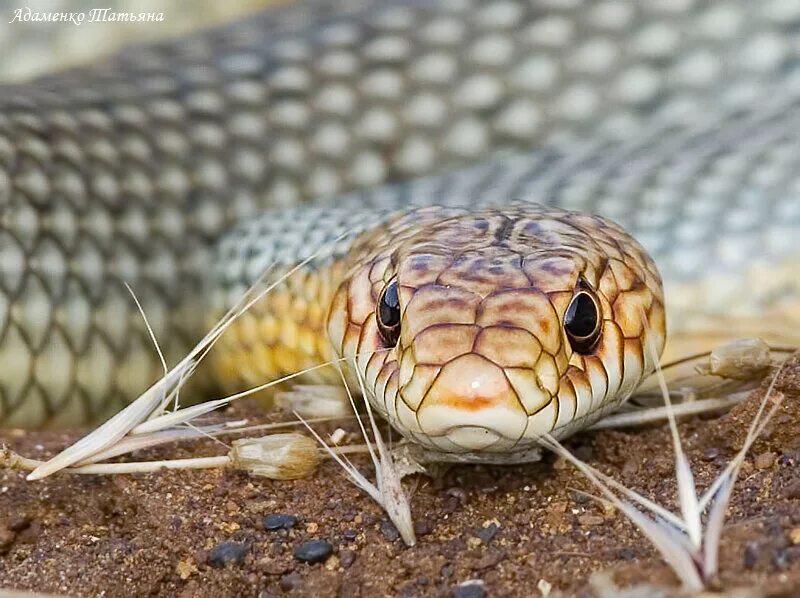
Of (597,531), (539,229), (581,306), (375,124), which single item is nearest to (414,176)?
(375,124)

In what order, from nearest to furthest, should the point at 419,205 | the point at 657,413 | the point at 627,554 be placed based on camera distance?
1. the point at 627,554
2. the point at 657,413
3. the point at 419,205

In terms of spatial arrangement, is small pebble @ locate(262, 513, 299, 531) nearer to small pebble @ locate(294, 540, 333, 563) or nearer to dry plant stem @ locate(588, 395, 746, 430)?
small pebble @ locate(294, 540, 333, 563)

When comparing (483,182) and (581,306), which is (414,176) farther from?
(581,306)

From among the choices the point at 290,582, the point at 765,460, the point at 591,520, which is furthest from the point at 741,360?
the point at 290,582

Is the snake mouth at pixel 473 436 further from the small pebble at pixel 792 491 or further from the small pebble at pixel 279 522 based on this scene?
the small pebble at pixel 792 491

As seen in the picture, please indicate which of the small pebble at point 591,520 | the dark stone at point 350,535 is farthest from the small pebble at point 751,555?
the dark stone at point 350,535

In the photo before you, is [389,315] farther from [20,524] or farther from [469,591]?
[20,524]

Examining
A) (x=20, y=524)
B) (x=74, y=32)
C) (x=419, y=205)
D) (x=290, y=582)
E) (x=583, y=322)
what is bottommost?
(x=290, y=582)
